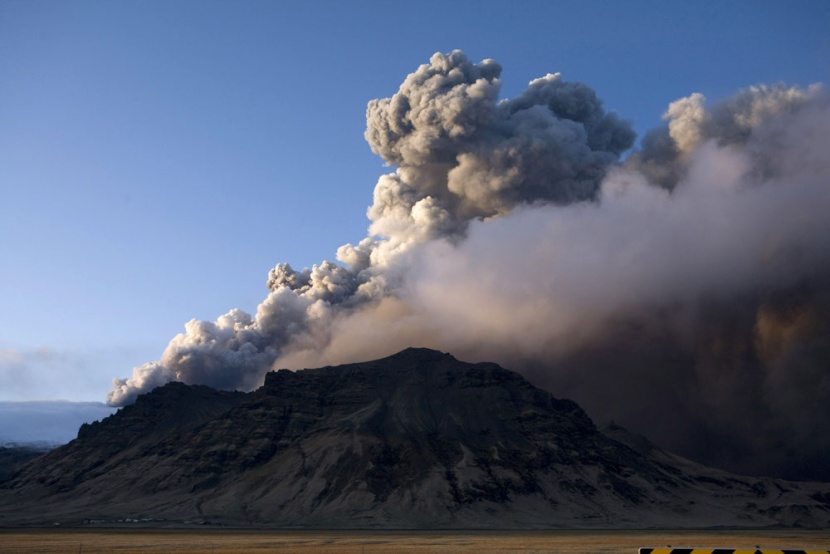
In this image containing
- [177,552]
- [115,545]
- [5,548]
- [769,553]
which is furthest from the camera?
[115,545]

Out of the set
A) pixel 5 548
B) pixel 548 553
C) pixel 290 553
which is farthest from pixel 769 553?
pixel 5 548

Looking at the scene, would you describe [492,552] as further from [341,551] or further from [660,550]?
[660,550]

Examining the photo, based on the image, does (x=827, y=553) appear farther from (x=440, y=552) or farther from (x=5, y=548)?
(x=5, y=548)

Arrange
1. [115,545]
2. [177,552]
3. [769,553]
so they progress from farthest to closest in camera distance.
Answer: [115,545]
[177,552]
[769,553]

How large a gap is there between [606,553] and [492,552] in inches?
676

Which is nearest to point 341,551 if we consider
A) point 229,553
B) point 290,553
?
point 290,553

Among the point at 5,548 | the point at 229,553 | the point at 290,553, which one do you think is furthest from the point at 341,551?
the point at 5,548

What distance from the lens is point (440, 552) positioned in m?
130

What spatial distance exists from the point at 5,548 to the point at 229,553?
3834cm

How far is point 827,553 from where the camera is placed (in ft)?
133

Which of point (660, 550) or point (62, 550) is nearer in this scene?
point (660, 550)

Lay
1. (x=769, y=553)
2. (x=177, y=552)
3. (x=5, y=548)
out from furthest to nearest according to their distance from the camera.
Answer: (x=5, y=548) < (x=177, y=552) < (x=769, y=553)

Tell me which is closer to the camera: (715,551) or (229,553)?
(715,551)

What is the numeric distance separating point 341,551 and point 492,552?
2509 centimetres
